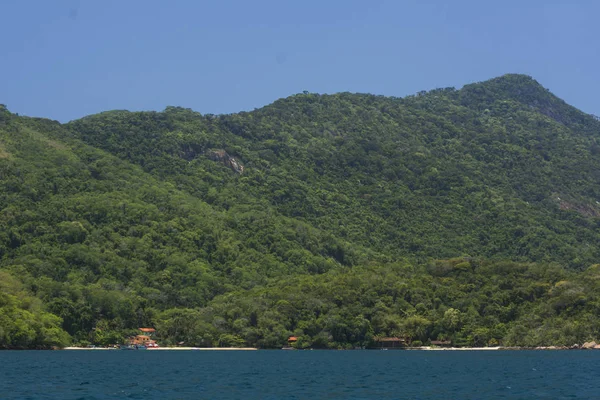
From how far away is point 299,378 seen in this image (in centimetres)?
7294

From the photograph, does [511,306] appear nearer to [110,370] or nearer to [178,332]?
[178,332]

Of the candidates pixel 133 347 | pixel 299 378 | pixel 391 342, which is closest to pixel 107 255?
pixel 133 347

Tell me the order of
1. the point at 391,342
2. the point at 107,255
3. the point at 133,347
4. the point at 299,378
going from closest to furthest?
1. the point at 299,378
2. the point at 133,347
3. the point at 391,342
4. the point at 107,255

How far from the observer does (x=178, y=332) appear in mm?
143625

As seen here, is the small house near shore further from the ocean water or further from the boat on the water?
the boat on the water

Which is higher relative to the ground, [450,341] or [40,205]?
[40,205]

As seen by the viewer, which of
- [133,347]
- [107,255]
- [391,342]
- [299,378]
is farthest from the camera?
[107,255]

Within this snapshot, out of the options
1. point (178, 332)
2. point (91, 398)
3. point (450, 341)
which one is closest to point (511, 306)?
point (450, 341)

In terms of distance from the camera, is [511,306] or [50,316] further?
[511,306]

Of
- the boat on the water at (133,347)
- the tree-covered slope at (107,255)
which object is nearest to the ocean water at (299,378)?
the boat on the water at (133,347)

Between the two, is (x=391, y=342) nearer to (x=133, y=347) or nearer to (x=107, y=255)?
(x=133, y=347)

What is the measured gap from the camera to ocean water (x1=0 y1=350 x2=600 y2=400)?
58.4m

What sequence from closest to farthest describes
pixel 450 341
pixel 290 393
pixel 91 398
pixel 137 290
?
1. pixel 91 398
2. pixel 290 393
3. pixel 450 341
4. pixel 137 290

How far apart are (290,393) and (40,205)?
451 ft
